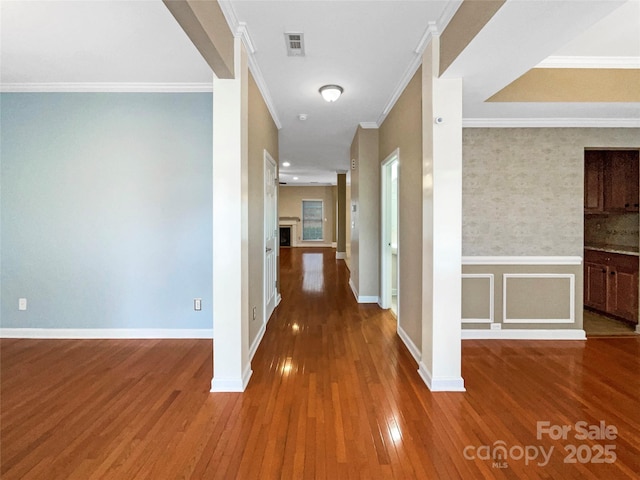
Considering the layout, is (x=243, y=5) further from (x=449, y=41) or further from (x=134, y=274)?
(x=134, y=274)

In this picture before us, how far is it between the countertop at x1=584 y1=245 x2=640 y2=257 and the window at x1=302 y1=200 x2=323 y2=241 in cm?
1039

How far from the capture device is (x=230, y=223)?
2.29 metres

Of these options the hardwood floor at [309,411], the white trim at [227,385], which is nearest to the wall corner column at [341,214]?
the hardwood floor at [309,411]

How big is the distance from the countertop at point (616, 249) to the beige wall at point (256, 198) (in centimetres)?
429

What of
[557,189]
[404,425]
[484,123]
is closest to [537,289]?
[557,189]

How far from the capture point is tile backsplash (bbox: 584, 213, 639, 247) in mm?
3960

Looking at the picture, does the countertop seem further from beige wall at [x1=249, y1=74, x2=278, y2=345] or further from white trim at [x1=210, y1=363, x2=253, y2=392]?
white trim at [x1=210, y1=363, x2=253, y2=392]

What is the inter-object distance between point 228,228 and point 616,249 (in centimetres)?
465

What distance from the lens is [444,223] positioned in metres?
2.30

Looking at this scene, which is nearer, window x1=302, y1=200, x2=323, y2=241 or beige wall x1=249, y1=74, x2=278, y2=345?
beige wall x1=249, y1=74, x2=278, y2=345

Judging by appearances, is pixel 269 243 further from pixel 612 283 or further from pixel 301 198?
pixel 301 198

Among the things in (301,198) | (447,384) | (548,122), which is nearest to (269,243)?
(447,384)

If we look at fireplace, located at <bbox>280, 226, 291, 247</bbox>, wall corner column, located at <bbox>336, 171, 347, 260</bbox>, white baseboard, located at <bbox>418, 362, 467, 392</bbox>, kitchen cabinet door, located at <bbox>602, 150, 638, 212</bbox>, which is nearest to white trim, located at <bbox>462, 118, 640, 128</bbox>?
kitchen cabinet door, located at <bbox>602, 150, 638, 212</bbox>

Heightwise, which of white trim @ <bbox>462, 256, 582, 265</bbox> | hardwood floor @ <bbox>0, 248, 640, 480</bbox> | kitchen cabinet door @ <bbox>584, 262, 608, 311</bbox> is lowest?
hardwood floor @ <bbox>0, 248, 640, 480</bbox>
